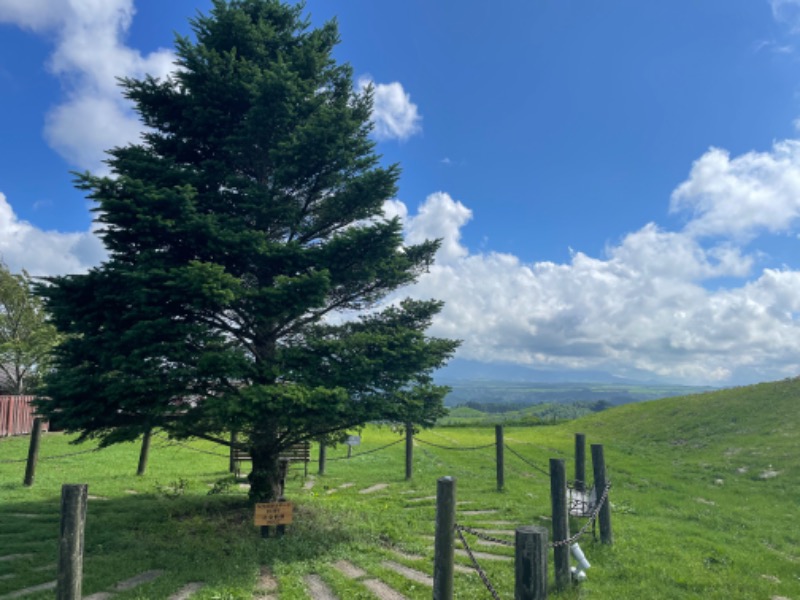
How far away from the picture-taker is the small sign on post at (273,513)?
29.5 ft

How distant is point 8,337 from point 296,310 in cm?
2777

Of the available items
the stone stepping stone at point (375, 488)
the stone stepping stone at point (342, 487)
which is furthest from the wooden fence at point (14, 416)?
the stone stepping stone at point (375, 488)

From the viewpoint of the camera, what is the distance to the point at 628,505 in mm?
13844

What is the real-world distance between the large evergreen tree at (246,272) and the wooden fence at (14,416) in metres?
20.1

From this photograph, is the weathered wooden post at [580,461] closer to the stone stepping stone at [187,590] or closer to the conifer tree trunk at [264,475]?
the conifer tree trunk at [264,475]

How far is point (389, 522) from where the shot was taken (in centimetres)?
1059

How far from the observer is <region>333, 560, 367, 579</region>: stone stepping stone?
25.1 feet

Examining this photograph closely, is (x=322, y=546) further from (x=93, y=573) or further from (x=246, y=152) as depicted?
(x=246, y=152)

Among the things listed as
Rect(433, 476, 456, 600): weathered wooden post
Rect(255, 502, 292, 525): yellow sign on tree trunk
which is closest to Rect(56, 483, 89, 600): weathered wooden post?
Rect(255, 502, 292, 525): yellow sign on tree trunk

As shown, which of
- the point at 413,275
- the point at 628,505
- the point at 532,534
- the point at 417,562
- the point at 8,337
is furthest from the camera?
the point at 8,337

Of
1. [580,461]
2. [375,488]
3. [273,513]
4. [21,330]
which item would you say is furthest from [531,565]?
[21,330]

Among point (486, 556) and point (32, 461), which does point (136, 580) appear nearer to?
point (486, 556)

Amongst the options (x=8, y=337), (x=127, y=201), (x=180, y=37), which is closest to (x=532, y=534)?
(x=127, y=201)

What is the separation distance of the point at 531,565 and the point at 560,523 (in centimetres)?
245
